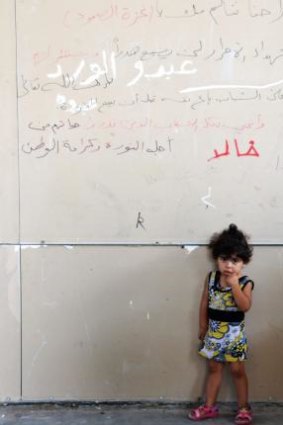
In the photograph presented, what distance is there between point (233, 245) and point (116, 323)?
0.95 metres

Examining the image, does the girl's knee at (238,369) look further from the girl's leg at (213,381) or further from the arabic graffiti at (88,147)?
the arabic graffiti at (88,147)

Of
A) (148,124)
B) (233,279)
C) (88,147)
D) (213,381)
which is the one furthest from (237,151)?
(213,381)

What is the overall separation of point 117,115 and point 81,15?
2.17 ft

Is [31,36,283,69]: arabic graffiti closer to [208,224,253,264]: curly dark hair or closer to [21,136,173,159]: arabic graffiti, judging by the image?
[21,136,173,159]: arabic graffiti

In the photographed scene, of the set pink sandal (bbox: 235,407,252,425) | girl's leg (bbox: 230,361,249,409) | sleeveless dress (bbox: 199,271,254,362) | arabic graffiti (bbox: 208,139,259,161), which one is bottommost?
pink sandal (bbox: 235,407,252,425)

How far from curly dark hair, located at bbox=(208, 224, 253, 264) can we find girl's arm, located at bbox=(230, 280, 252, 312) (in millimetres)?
171

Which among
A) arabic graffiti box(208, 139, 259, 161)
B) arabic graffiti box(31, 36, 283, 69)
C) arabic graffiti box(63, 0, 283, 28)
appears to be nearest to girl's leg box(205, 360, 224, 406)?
arabic graffiti box(208, 139, 259, 161)

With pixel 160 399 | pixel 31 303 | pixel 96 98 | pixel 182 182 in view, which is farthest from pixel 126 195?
pixel 160 399

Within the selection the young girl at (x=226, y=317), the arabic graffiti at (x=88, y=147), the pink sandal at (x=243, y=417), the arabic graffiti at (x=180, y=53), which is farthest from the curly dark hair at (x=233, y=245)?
the arabic graffiti at (x=180, y=53)

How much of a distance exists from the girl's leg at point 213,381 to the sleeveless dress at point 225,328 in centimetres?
10

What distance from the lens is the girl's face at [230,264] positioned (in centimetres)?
352

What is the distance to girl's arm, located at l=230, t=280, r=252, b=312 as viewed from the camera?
350 centimetres

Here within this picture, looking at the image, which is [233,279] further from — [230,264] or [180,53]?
[180,53]

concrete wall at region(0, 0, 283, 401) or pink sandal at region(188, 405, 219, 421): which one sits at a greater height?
concrete wall at region(0, 0, 283, 401)
